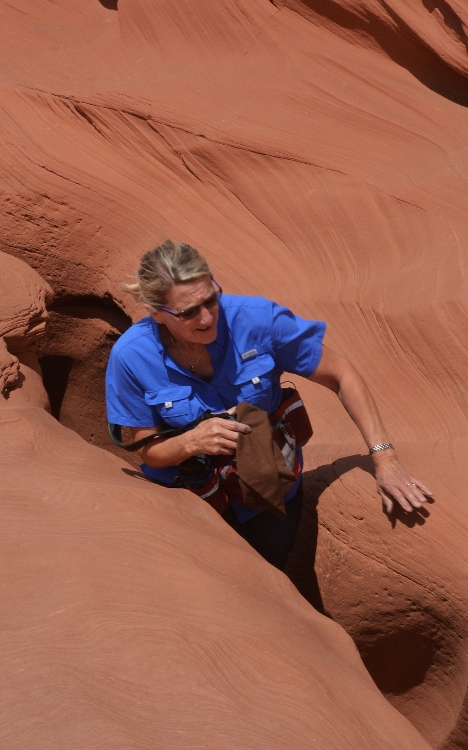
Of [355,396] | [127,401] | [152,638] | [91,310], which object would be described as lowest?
[91,310]

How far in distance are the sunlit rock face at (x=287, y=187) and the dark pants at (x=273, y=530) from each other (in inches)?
4.9

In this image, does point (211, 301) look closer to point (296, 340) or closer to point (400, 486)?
point (296, 340)

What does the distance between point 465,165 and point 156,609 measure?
8.95ft

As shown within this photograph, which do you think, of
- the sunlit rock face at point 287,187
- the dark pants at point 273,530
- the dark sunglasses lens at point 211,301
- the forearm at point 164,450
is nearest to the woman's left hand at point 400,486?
the sunlit rock face at point 287,187

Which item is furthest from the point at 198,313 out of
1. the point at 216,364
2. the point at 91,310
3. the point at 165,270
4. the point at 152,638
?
the point at 91,310

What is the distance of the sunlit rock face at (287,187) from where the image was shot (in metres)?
3.29

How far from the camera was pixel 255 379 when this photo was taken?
263 cm

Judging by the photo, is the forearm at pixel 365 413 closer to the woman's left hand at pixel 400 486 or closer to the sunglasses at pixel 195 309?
the woman's left hand at pixel 400 486

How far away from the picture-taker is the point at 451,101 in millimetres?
4148

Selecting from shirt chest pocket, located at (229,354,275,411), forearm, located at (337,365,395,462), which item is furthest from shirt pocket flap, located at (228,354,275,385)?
forearm, located at (337,365,395,462)

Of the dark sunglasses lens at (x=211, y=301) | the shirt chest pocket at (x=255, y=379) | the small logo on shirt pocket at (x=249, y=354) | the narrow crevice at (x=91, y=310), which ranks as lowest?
the narrow crevice at (x=91, y=310)

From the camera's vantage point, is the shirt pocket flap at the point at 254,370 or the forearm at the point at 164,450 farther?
the shirt pocket flap at the point at 254,370

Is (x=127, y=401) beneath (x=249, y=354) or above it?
beneath

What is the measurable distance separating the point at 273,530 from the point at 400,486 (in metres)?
0.47
